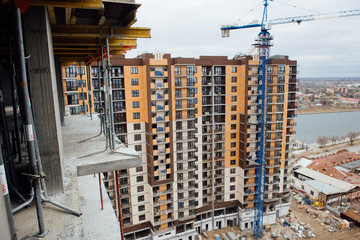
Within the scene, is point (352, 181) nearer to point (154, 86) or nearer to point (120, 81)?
point (154, 86)

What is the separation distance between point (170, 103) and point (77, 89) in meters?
8.66

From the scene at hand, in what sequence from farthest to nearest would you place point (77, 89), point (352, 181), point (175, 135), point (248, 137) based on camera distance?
point (352, 181) → point (248, 137) → point (175, 135) → point (77, 89)

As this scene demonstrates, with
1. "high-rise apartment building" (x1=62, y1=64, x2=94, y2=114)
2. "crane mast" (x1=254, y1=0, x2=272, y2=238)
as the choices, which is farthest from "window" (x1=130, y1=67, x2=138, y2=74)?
"crane mast" (x1=254, y1=0, x2=272, y2=238)

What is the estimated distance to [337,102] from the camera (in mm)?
108812

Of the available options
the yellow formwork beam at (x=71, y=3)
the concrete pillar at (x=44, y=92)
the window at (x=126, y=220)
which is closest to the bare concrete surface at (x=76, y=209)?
the concrete pillar at (x=44, y=92)

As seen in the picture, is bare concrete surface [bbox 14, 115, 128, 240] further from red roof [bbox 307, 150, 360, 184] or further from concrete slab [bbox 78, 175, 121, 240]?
red roof [bbox 307, 150, 360, 184]

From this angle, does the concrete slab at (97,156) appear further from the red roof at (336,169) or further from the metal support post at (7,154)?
the red roof at (336,169)

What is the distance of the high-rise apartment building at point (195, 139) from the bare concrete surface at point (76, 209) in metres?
13.3

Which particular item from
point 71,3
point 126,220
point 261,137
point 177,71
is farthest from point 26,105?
point 261,137

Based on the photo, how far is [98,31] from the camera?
5492 millimetres

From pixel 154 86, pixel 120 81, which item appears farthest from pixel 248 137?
pixel 120 81

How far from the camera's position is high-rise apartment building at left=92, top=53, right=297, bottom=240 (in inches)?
866

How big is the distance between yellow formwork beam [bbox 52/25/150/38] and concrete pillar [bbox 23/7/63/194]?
4.46ft

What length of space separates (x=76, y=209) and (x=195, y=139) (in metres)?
21.1
